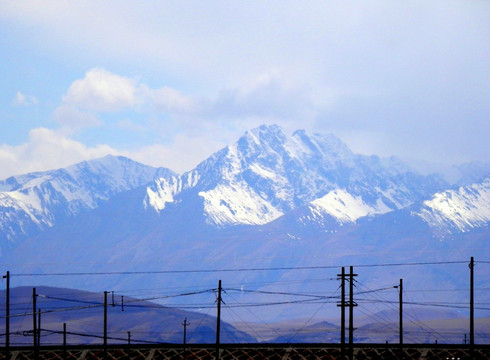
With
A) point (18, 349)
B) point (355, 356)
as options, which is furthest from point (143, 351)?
point (355, 356)

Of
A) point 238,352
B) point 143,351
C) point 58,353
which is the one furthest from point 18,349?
point 238,352

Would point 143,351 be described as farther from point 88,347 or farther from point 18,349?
point 18,349

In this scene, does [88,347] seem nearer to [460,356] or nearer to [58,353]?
[58,353]

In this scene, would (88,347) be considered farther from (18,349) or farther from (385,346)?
(385,346)

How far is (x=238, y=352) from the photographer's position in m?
107

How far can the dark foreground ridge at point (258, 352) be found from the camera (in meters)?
104

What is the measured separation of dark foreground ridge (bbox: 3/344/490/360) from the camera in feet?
343

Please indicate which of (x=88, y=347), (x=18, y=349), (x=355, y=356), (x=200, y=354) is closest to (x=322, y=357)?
(x=355, y=356)

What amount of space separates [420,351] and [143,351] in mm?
28424

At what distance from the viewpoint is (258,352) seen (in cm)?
10600

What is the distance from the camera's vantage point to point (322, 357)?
104m

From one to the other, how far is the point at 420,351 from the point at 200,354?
22592 millimetres

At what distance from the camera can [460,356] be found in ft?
341

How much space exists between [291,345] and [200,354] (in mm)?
9440
